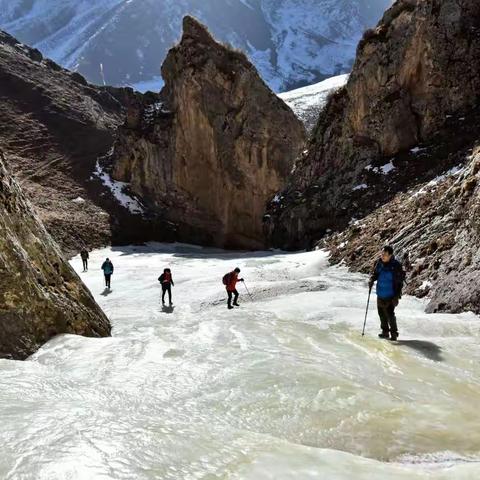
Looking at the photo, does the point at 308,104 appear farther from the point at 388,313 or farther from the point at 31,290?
the point at 31,290

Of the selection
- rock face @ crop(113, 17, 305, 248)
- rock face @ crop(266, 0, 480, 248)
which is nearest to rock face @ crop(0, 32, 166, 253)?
rock face @ crop(113, 17, 305, 248)

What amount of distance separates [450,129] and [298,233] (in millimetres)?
10325

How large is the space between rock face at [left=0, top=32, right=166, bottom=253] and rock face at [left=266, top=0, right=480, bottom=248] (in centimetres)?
2163

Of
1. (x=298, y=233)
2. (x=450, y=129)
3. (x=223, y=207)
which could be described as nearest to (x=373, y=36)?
(x=450, y=129)

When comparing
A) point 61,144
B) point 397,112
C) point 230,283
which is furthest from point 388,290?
point 61,144

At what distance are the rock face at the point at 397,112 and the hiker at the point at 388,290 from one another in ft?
51.0

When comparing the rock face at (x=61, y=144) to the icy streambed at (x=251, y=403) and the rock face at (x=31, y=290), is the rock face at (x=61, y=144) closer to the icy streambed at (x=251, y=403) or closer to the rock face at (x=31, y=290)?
the rock face at (x=31, y=290)

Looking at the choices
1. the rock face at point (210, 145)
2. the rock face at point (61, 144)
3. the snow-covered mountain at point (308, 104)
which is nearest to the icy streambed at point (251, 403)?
the rock face at point (61, 144)

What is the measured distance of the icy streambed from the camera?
13.0ft

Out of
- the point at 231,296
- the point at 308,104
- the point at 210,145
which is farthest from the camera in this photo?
the point at 308,104

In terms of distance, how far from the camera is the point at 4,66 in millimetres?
64438

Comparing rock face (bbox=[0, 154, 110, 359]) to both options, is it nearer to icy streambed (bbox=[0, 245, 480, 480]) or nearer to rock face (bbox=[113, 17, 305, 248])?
icy streambed (bbox=[0, 245, 480, 480])

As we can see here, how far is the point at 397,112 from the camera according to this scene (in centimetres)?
2855

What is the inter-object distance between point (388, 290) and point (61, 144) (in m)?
54.7
